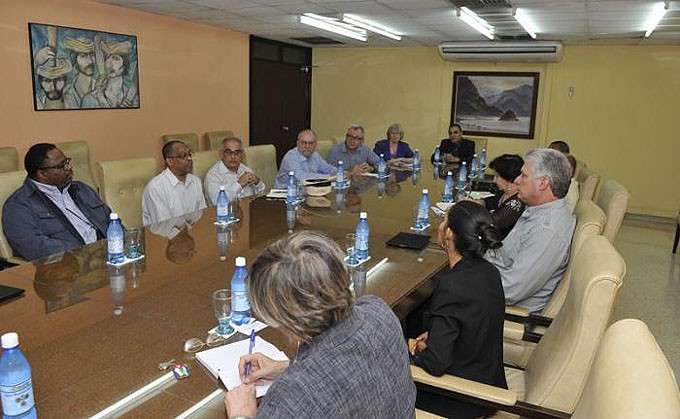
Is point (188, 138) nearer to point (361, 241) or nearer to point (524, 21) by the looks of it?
point (524, 21)

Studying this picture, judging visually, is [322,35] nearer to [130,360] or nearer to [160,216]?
[160,216]

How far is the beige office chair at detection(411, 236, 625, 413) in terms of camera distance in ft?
5.22

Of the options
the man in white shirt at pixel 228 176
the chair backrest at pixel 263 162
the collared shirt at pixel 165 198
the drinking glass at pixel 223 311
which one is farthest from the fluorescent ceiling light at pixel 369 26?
the drinking glass at pixel 223 311

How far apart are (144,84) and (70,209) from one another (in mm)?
3450

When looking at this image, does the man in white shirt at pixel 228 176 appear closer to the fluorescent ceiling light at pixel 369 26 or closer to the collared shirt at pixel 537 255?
the collared shirt at pixel 537 255

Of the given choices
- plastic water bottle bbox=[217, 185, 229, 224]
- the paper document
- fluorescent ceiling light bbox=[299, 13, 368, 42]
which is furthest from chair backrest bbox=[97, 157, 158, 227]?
fluorescent ceiling light bbox=[299, 13, 368, 42]

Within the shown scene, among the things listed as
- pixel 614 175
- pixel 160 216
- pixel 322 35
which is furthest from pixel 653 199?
pixel 160 216

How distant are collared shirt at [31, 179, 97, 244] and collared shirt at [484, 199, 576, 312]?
2.30 metres

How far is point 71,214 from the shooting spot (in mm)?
3086

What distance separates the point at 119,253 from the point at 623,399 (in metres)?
1.99

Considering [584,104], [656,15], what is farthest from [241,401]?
[584,104]

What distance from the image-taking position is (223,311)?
1640 mm

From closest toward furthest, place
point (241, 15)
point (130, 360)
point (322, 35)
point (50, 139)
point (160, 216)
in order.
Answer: point (130, 360), point (160, 216), point (50, 139), point (241, 15), point (322, 35)

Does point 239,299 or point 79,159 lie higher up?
point 79,159
